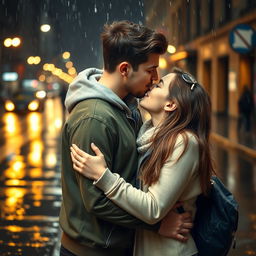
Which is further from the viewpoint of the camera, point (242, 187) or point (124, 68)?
point (242, 187)

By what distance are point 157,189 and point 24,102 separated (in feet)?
128

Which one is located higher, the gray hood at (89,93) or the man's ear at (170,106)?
the gray hood at (89,93)

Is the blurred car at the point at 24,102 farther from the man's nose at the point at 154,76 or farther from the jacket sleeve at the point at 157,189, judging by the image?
the jacket sleeve at the point at 157,189

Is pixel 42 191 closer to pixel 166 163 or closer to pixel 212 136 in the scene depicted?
pixel 166 163

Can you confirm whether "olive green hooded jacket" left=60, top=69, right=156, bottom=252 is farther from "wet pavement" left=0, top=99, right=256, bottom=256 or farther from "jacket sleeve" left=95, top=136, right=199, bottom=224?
"wet pavement" left=0, top=99, right=256, bottom=256

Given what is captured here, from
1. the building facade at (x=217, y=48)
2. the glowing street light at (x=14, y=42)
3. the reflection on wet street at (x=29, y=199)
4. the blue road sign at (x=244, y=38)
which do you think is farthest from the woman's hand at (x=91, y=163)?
the glowing street light at (x=14, y=42)

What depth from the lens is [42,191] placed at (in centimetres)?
1019

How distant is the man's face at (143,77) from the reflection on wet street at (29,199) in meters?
3.94

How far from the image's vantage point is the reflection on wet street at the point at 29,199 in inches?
273

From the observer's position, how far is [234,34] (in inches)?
633

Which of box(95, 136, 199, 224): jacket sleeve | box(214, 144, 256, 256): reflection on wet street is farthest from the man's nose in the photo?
box(214, 144, 256, 256): reflection on wet street

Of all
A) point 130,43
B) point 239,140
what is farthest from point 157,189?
point 239,140

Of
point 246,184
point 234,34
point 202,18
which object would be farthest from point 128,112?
point 202,18

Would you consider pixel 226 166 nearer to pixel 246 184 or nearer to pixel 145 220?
pixel 246 184
